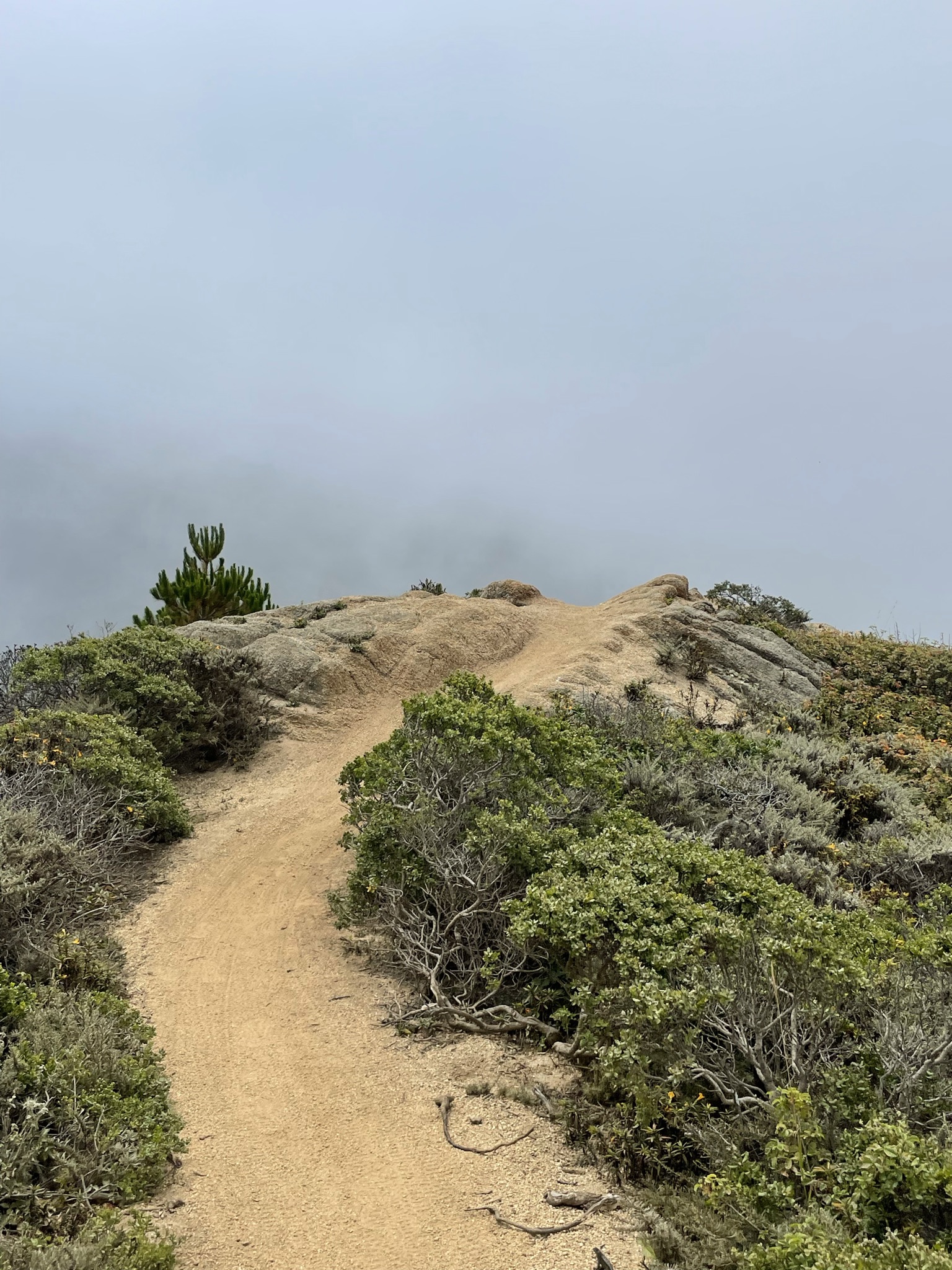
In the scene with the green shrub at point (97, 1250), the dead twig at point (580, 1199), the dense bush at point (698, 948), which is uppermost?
the dense bush at point (698, 948)

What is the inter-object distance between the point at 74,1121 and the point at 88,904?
11.5ft

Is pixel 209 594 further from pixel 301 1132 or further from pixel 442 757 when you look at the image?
pixel 301 1132

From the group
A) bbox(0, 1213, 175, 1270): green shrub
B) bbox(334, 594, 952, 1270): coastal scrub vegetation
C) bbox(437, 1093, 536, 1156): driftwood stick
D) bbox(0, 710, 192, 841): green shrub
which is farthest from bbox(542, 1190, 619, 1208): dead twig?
bbox(0, 710, 192, 841): green shrub

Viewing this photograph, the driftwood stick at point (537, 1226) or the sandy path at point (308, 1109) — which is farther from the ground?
the driftwood stick at point (537, 1226)

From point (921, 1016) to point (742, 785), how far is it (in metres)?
4.50

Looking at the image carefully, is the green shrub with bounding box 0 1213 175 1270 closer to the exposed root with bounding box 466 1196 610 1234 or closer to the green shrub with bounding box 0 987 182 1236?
the green shrub with bounding box 0 987 182 1236

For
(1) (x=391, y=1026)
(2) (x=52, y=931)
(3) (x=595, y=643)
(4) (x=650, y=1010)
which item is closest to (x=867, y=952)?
(4) (x=650, y=1010)

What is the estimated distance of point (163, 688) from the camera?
11.4 meters

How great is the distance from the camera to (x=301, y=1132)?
15.0 feet

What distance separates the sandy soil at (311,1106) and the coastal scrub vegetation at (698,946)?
0.37 meters

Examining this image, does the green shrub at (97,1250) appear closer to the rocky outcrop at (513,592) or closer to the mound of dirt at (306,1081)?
the mound of dirt at (306,1081)

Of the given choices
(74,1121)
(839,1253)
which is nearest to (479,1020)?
(74,1121)

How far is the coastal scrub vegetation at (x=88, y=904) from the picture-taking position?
356cm

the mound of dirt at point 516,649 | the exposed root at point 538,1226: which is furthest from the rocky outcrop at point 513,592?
the exposed root at point 538,1226
